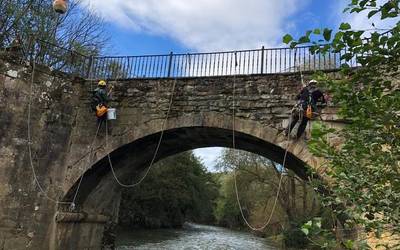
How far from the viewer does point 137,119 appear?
344 inches

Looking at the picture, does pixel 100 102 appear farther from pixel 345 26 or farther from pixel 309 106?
pixel 345 26

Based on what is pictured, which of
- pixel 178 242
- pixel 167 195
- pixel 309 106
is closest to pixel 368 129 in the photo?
pixel 309 106

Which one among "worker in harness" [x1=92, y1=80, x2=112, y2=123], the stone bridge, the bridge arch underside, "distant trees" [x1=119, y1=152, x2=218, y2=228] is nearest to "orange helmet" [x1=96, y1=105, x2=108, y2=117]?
"worker in harness" [x1=92, y1=80, x2=112, y2=123]

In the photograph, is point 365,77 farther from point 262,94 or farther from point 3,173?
point 3,173

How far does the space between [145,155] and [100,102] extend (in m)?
1.74

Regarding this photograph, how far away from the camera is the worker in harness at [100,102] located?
345 inches

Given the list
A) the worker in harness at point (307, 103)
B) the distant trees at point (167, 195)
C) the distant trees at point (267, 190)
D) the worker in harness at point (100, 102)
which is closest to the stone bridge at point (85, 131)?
the worker in harness at point (100, 102)

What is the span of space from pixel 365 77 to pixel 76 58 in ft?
28.4

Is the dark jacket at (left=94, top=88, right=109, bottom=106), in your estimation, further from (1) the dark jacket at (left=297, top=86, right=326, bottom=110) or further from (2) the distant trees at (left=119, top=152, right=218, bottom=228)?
(2) the distant trees at (left=119, top=152, right=218, bottom=228)

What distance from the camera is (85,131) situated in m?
9.07

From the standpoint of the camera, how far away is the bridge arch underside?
8602 mm

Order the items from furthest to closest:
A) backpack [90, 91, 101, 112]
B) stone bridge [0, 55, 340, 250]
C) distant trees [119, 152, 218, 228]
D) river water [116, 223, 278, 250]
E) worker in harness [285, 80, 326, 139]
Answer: distant trees [119, 152, 218, 228]
river water [116, 223, 278, 250]
backpack [90, 91, 101, 112]
stone bridge [0, 55, 340, 250]
worker in harness [285, 80, 326, 139]

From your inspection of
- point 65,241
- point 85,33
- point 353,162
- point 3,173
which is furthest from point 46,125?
point 85,33

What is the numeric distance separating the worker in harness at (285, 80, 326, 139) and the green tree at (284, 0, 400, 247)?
4.69m
